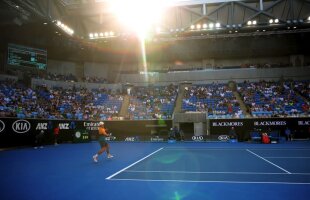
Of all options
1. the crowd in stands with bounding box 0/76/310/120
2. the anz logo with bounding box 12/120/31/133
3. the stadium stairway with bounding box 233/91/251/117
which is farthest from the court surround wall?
the stadium stairway with bounding box 233/91/251/117

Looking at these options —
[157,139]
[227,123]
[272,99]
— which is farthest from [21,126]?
[272,99]

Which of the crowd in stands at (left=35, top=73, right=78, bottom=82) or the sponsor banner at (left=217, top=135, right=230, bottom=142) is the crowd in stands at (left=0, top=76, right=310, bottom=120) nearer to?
the crowd in stands at (left=35, top=73, right=78, bottom=82)

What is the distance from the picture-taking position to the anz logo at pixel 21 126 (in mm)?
21969

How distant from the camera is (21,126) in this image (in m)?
22.5

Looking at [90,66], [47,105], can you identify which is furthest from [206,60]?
[47,105]

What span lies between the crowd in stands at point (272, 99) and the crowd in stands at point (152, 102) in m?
10.5

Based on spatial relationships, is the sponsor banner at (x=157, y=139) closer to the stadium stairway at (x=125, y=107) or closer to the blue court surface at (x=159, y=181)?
the stadium stairway at (x=125, y=107)

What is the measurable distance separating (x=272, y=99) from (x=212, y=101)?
26.6ft

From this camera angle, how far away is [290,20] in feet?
106

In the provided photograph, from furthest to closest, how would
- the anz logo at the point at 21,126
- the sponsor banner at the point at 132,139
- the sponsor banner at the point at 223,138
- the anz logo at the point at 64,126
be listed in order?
the sponsor banner at the point at 132,139, the sponsor banner at the point at 223,138, the anz logo at the point at 64,126, the anz logo at the point at 21,126

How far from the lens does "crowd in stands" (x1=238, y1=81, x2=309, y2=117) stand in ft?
103

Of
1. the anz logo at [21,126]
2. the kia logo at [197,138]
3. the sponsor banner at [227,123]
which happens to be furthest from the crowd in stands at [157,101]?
the anz logo at [21,126]

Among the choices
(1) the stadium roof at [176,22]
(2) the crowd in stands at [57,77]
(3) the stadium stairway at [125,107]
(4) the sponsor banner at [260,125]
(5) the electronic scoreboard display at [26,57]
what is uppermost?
(1) the stadium roof at [176,22]

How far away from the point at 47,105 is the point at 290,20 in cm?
3242
